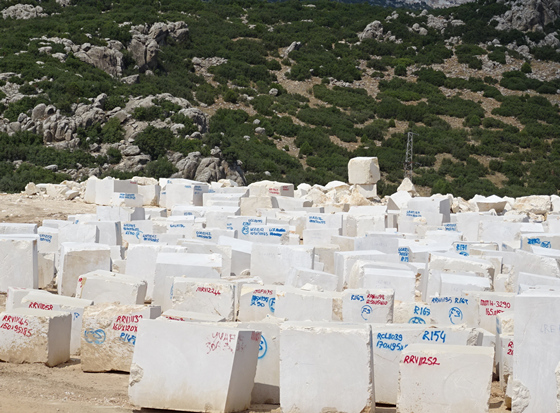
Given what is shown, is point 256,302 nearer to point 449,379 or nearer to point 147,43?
point 449,379

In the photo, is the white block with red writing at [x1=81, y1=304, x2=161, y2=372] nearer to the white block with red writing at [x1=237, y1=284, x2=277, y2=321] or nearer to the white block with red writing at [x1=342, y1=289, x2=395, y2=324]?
the white block with red writing at [x1=237, y1=284, x2=277, y2=321]

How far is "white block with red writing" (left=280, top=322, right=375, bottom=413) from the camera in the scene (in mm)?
5141

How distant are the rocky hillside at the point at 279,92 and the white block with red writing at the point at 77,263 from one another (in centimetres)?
1571

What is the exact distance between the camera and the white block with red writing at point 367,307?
23.7 ft

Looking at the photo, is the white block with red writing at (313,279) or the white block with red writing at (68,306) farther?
the white block with red writing at (313,279)

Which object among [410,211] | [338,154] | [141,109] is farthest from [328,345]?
[338,154]

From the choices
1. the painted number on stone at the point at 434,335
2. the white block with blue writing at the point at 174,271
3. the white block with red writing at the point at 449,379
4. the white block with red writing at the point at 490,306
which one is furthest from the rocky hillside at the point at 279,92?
the white block with red writing at the point at 449,379

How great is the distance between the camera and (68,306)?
6973 millimetres

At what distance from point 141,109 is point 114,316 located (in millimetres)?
24719

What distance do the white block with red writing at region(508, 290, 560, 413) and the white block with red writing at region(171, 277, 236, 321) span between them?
3328 mm

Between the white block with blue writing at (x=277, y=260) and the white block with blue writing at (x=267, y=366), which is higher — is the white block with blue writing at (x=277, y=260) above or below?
above

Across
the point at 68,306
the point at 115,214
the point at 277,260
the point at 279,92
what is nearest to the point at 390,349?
the point at 68,306

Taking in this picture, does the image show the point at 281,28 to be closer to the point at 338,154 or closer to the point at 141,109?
the point at 338,154

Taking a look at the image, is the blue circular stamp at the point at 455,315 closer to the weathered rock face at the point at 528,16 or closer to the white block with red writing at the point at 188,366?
the white block with red writing at the point at 188,366
